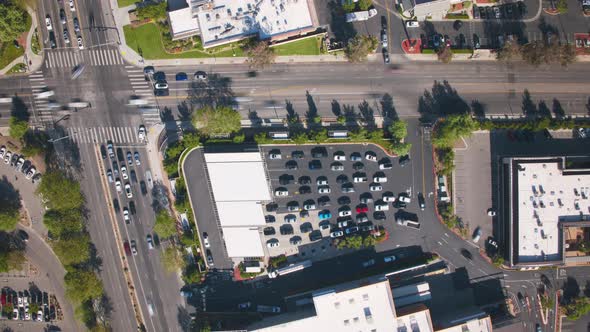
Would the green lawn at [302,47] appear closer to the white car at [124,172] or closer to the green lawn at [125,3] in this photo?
the green lawn at [125,3]

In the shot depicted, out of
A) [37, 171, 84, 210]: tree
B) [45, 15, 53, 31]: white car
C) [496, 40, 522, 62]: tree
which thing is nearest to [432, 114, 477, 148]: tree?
[496, 40, 522, 62]: tree

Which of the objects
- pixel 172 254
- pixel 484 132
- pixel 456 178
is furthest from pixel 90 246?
pixel 484 132

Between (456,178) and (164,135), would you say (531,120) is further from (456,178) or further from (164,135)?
(164,135)

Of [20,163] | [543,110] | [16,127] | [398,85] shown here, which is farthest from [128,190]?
[543,110]

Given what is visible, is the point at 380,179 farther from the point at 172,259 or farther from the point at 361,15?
the point at 172,259

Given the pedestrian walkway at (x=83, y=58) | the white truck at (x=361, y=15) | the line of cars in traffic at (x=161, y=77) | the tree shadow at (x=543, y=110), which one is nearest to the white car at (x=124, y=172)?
the line of cars in traffic at (x=161, y=77)

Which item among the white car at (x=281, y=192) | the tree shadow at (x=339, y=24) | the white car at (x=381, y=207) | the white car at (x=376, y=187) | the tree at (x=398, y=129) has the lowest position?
the white car at (x=381, y=207)
